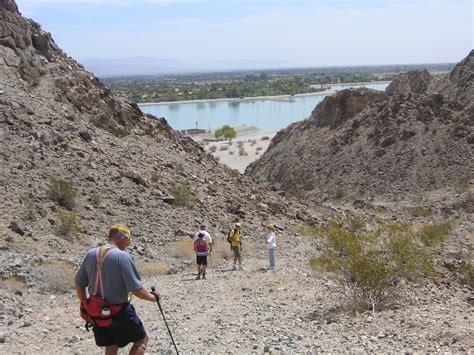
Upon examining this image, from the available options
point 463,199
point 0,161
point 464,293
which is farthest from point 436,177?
point 0,161

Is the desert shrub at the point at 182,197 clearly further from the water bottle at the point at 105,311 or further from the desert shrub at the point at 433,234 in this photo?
the water bottle at the point at 105,311

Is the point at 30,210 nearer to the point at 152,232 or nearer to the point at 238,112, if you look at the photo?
the point at 152,232

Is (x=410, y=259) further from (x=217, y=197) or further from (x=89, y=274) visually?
(x=217, y=197)

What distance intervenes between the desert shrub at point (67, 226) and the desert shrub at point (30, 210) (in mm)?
561

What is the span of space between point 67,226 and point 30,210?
0.95 m

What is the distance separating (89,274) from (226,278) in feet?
23.9

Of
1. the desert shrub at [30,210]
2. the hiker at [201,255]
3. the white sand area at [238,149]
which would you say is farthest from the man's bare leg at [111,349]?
the white sand area at [238,149]

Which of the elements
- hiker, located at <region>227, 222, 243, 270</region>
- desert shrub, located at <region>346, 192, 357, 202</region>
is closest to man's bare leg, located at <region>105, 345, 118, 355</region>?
hiker, located at <region>227, 222, 243, 270</region>

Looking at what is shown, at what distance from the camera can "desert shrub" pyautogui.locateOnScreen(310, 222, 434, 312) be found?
376 inches

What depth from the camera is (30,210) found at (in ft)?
46.3

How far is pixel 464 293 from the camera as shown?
1151cm

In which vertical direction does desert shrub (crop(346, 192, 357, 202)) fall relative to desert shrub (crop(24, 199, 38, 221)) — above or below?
below

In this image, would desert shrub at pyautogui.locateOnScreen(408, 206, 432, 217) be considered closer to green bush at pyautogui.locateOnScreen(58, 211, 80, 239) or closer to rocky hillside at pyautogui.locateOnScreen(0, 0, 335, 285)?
rocky hillside at pyautogui.locateOnScreen(0, 0, 335, 285)

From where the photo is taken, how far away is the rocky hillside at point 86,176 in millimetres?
14120
